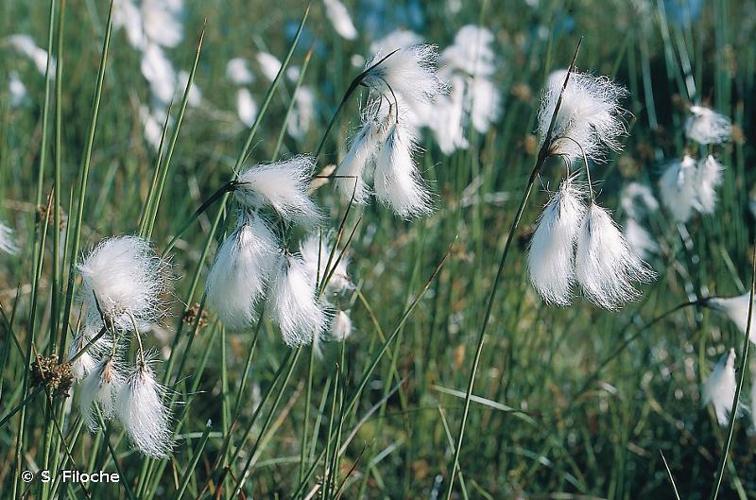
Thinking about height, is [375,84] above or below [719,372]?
above

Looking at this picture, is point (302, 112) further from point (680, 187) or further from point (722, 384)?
point (722, 384)

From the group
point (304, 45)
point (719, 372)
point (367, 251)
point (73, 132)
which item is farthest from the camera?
point (304, 45)

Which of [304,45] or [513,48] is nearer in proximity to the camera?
[513,48]

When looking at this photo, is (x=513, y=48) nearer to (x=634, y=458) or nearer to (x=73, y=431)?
(x=634, y=458)

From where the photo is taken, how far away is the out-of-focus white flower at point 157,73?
2.81 m

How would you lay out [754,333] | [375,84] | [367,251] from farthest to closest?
[367,251], [754,333], [375,84]

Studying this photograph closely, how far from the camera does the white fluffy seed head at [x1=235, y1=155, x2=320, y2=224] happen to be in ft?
3.45

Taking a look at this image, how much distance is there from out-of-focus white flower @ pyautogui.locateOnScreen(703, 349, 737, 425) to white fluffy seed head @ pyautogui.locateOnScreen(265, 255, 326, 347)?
791mm

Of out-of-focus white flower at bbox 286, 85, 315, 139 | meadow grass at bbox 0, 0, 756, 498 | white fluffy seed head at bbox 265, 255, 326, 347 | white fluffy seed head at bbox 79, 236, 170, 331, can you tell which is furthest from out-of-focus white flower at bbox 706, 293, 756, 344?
out-of-focus white flower at bbox 286, 85, 315, 139

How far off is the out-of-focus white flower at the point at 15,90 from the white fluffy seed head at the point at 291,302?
187 cm

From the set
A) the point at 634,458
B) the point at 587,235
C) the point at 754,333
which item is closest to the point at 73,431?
the point at 587,235

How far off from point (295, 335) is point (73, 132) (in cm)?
254

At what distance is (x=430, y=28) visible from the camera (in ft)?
12.8

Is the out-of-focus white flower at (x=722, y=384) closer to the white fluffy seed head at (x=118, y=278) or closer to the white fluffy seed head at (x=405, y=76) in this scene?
the white fluffy seed head at (x=405, y=76)
